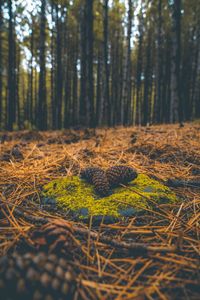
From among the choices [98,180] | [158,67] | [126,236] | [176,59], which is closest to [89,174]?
[98,180]

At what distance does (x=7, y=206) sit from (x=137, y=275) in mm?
993

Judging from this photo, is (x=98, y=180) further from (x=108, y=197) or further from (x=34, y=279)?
(x=34, y=279)

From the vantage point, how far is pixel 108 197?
1866 millimetres

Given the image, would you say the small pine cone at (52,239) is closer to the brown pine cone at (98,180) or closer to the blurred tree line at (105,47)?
the brown pine cone at (98,180)

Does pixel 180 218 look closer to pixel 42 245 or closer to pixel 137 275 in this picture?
pixel 137 275

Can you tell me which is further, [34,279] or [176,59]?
[176,59]

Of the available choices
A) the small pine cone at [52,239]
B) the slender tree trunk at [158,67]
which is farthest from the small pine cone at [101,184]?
the slender tree trunk at [158,67]

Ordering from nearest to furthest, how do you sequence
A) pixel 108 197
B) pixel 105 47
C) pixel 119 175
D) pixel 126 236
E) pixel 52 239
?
pixel 52 239 < pixel 126 236 < pixel 108 197 < pixel 119 175 < pixel 105 47

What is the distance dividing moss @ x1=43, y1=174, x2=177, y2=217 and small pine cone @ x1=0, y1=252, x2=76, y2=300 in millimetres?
659

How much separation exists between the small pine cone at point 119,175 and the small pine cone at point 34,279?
3.26ft

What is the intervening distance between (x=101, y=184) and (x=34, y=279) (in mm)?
968

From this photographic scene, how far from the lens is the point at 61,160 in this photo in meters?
2.74

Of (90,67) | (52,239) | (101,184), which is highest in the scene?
(90,67)

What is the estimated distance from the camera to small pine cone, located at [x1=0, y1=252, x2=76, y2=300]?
98 centimetres
